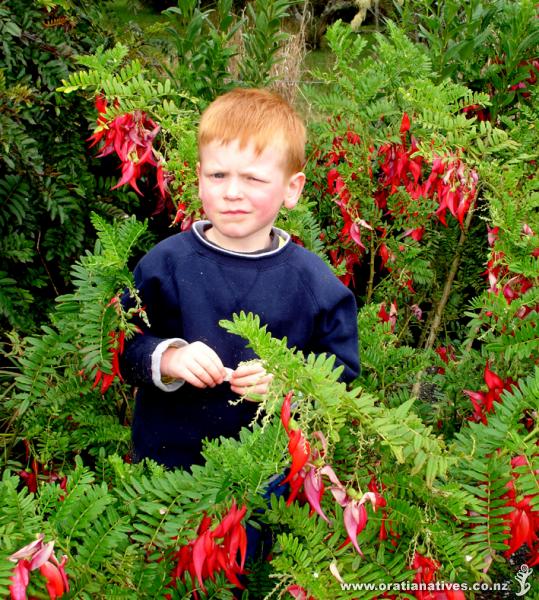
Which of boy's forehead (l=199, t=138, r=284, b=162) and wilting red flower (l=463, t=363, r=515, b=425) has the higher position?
boy's forehead (l=199, t=138, r=284, b=162)

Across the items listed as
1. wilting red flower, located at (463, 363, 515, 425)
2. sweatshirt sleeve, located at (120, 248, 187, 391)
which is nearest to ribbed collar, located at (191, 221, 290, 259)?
sweatshirt sleeve, located at (120, 248, 187, 391)

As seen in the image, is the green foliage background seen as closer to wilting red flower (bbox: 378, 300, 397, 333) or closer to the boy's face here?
wilting red flower (bbox: 378, 300, 397, 333)

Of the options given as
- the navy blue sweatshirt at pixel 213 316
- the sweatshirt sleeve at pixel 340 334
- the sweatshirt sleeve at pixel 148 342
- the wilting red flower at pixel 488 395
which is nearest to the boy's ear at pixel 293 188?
the navy blue sweatshirt at pixel 213 316

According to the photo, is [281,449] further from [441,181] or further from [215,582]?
[441,181]

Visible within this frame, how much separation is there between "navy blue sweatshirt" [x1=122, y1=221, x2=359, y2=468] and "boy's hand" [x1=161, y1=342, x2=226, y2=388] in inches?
4.1

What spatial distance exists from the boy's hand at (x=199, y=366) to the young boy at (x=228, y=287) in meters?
0.04

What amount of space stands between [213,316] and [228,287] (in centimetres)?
7

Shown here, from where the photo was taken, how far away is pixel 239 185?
162cm

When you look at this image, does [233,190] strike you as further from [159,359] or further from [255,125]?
[159,359]

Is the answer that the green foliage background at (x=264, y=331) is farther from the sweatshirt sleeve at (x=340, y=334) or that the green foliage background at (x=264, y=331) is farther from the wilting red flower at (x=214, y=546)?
the sweatshirt sleeve at (x=340, y=334)

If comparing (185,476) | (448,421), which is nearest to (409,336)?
(448,421)

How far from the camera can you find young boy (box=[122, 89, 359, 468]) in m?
1.63

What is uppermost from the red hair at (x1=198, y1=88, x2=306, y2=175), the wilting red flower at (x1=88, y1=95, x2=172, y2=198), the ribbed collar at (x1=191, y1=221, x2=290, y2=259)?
the red hair at (x1=198, y1=88, x2=306, y2=175)

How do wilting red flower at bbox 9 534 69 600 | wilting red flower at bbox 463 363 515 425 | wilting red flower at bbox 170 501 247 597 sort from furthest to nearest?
1. wilting red flower at bbox 463 363 515 425
2. wilting red flower at bbox 170 501 247 597
3. wilting red flower at bbox 9 534 69 600
